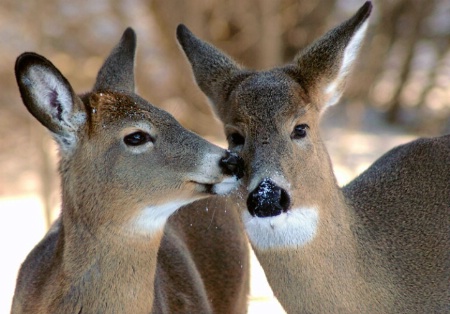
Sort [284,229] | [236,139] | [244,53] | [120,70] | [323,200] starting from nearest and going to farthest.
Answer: [284,229]
[323,200]
[236,139]
[120,70]
[244,53]

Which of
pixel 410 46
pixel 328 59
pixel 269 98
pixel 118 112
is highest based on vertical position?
pixel 410 46

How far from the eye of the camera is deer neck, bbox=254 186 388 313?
4.30 m

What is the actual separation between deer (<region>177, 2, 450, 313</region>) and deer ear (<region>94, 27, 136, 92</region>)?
1.22 ft

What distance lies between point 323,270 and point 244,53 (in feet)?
21.3

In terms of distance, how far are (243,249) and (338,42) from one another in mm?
1618

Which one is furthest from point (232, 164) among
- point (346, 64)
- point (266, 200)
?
point (346, 64)

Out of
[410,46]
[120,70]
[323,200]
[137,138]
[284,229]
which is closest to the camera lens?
[284,229]

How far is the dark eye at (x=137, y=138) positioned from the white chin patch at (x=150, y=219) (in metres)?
0.32

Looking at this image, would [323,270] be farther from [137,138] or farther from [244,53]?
[244,53]

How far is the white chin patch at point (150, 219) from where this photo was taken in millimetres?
4141

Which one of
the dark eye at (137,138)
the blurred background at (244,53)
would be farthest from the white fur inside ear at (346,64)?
the blurred background at (244,53)

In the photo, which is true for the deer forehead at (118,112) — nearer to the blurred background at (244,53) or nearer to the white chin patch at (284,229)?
the white chin patch at (284,229)

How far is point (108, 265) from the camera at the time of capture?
4160 mm

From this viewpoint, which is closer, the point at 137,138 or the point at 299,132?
the point at 137,138
